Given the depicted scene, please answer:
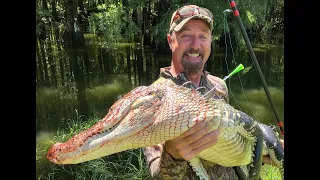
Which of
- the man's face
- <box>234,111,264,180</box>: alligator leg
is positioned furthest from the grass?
the man's face

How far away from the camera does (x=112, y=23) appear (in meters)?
5.74

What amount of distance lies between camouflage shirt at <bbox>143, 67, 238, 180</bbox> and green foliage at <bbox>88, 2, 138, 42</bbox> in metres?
4.19

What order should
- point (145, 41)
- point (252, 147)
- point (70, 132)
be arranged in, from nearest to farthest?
point (252, 147), point (70, 132), point (145, 41)

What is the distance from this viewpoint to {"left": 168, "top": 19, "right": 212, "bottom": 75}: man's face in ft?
5.33

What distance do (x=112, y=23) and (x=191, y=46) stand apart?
4.34 m

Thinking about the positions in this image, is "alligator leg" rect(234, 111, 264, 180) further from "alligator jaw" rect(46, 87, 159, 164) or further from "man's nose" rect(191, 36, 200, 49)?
"alligator jaw" rect(46, 87, 159, 164)

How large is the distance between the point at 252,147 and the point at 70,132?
3490 millimetres

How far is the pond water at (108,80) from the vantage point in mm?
5488

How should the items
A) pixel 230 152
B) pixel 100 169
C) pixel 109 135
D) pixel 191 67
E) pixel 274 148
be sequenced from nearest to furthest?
pixel 109 135 → pixel 230 152 → pixel 191 67 → pixel 274 148 → pixel 100 169

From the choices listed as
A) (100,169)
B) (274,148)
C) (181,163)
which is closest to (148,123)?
(181,163)

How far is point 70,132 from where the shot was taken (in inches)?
184

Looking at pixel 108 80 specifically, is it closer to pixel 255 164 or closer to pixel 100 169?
pixel 100 169
